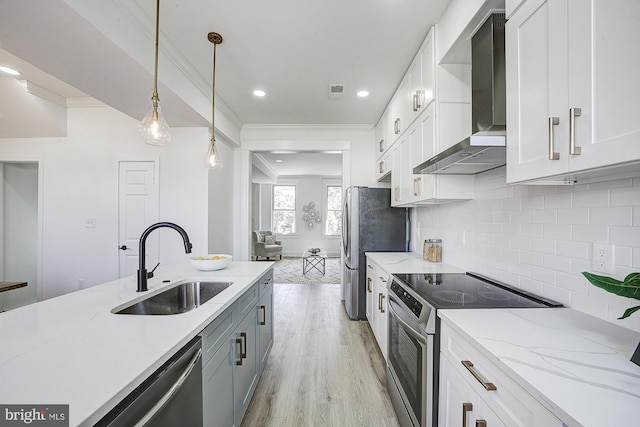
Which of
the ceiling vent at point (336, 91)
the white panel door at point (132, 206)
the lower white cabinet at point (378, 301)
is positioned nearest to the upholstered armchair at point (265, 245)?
the white panel door at point (132, 206)

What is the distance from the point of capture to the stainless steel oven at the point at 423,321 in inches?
51.0

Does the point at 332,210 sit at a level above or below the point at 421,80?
below

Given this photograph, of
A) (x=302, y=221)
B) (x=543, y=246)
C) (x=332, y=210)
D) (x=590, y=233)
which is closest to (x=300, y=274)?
(x=302, y=221)

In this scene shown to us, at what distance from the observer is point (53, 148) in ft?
11.8

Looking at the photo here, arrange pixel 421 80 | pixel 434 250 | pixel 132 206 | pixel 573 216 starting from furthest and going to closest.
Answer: pixel 132 206 < pixel 434 250 < pixel 421 80 < pixel 573 216

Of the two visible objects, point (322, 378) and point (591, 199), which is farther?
point (322, 378)

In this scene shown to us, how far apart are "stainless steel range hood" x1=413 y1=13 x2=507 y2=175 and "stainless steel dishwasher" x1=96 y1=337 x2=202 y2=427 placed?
151 centimetres

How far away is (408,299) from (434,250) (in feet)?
3.64

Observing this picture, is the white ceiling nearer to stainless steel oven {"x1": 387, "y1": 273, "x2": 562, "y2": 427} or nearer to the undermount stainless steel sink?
the undermount stainless steel sink

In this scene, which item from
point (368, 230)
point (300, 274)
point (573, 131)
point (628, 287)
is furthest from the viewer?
point (300, 274)

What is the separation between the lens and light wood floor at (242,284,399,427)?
181cm

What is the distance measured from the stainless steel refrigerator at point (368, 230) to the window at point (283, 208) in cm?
586

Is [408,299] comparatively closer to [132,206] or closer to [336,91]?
[336,91]

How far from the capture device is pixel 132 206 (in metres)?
3.54
